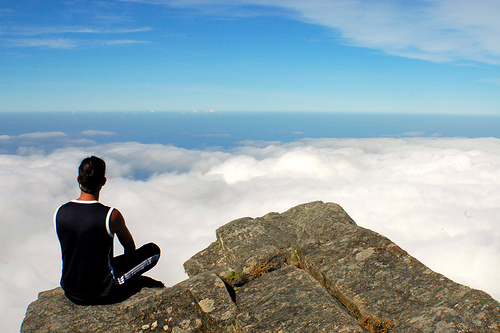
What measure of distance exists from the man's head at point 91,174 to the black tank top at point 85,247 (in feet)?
0.87

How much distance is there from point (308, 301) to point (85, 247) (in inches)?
154

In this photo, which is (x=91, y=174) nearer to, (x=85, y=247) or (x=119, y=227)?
(x=119, y=227)

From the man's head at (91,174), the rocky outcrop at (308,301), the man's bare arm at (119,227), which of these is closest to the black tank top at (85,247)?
the man's bare arm at (119,227)

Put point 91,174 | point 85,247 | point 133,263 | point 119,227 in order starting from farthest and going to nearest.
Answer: point 133,263 < point 119,227 < point 85,247 < point 91,174

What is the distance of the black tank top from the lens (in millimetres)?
5402

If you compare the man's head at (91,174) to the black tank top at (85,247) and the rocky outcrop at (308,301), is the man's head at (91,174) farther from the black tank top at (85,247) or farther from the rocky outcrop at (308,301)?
the rocky outcrop at (308,301)

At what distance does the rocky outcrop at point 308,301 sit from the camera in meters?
4.96

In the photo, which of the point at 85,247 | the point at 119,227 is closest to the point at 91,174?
the point at 119,227

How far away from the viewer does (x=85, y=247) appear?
18.0 ft

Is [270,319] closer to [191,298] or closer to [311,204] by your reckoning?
[191,298]

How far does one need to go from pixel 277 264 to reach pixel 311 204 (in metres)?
3.97

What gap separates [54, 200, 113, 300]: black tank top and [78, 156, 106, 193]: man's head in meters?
0.27

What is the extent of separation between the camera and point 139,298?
243 inches

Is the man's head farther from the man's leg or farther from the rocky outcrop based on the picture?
the rocky outcrop
